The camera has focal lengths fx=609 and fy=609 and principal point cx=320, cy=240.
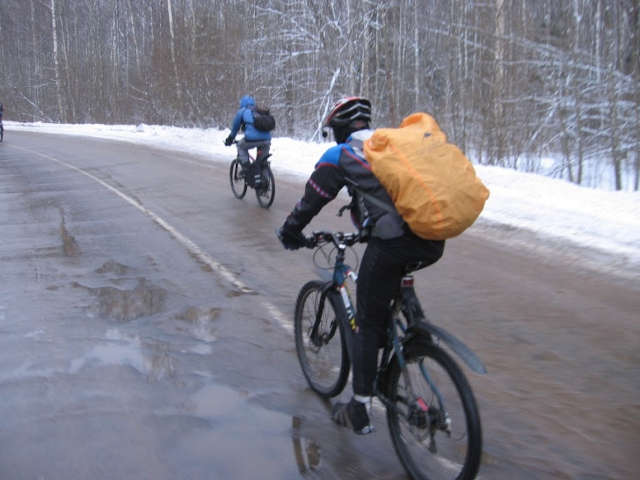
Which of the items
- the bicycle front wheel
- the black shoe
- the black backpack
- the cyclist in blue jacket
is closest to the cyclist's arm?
the bicycle front wheel

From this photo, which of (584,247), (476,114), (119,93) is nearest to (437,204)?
(584,247)

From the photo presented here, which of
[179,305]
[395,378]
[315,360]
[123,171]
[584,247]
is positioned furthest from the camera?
[123,171]

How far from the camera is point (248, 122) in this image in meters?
11.2

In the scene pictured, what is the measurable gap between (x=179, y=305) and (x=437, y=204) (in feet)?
13.2

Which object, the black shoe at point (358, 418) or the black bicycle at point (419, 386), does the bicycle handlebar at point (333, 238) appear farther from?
the black shoe at point (358, 418)

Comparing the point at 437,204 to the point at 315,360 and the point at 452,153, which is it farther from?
the point at 315,360

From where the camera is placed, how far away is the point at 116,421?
399 centimetres

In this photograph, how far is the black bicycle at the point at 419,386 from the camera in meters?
2.86

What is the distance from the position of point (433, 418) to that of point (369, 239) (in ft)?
3.28

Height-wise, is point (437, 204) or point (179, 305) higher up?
point (437, 204)

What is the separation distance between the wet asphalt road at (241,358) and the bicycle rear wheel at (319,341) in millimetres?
159

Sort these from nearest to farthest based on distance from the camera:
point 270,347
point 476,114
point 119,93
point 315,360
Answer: point 315,360, point 270,347, point 476,114, point 119,93

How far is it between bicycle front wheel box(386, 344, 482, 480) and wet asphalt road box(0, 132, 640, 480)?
24 centimetres

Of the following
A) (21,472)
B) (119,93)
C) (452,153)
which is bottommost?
(21,472)
